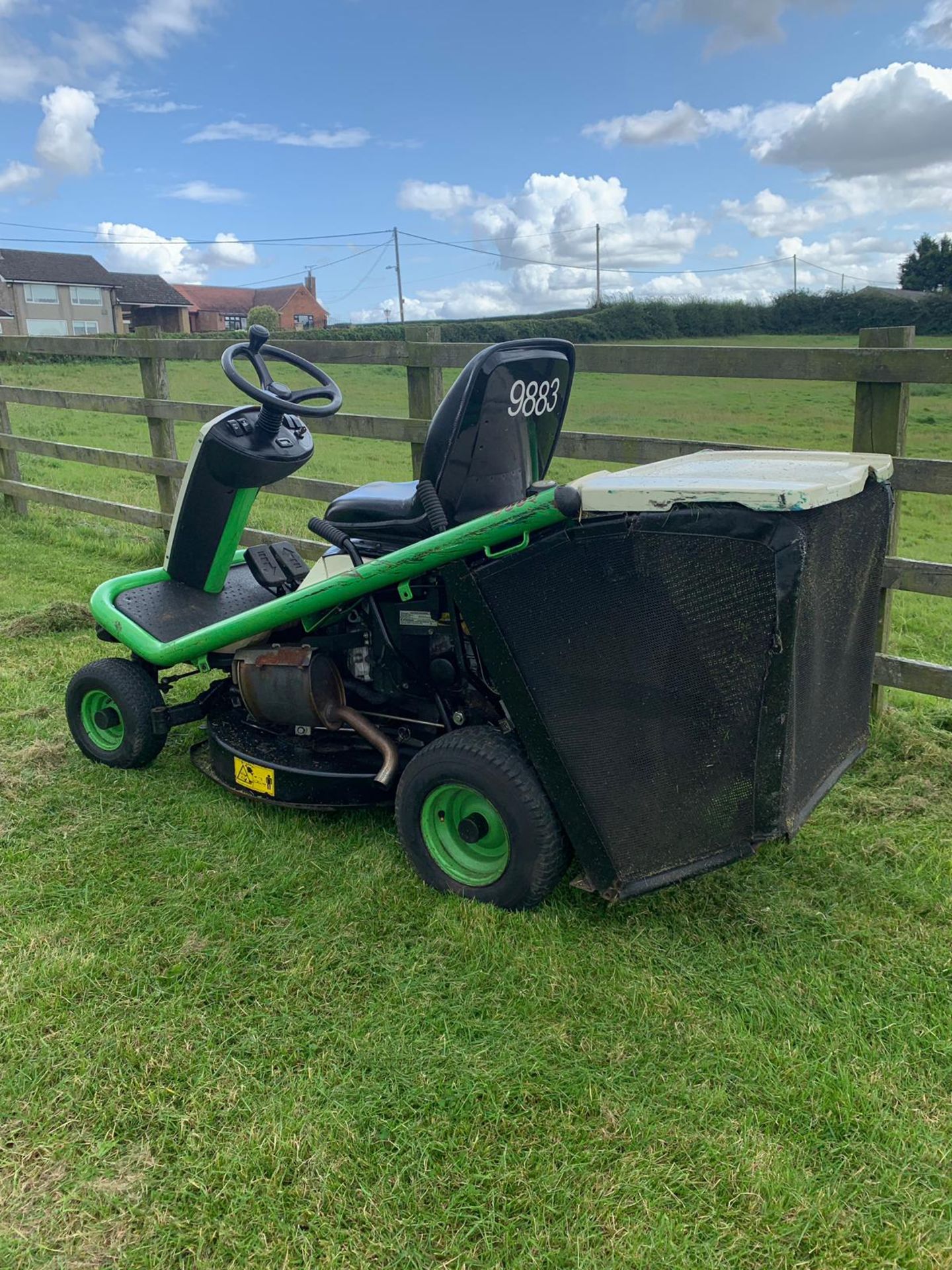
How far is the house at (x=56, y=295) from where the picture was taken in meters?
56.7

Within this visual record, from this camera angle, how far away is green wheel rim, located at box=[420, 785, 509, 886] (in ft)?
9.32

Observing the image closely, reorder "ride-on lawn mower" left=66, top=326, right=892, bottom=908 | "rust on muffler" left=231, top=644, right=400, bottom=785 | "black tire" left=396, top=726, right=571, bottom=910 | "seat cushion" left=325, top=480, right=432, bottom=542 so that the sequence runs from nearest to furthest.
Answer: "ride-on lawn mower" left=66, top=326, right=892, bottom=908 < "black tire" left=396, top=726, right=571, bottom=910 < "seat cushion" left=325, top=480, right=432, bottom=542 < "rust on muffler" left=231, top=644, right=400, bottom=785

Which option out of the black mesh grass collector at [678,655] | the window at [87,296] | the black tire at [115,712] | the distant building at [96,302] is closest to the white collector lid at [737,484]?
the black mesh grass collector at [678,655]

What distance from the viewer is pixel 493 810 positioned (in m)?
2.77

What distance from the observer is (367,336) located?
2359cm

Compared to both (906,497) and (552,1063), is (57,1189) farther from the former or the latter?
(906,497)

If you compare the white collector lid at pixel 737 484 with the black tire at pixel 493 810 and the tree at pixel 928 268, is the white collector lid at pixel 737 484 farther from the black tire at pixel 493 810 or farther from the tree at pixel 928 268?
the tree at pixel 928 268

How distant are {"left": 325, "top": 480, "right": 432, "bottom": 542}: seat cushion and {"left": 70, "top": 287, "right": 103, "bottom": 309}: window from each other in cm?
6412

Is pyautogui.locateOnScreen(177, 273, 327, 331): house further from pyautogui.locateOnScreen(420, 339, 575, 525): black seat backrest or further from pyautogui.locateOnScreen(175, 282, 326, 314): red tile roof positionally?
pyautogui.locateOnScreen(420, 339, 575, 525): black seat backrest

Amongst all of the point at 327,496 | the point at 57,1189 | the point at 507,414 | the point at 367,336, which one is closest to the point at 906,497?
the point at 327,496

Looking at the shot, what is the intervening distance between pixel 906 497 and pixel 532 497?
10.0 metres

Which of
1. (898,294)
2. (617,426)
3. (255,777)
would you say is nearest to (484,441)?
(255,777)

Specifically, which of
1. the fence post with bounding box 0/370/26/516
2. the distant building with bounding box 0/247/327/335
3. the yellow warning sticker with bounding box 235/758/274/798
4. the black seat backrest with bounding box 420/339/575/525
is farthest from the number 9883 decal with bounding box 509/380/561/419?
the distant building with bounding box 0/247/327/335

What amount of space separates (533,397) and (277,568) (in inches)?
47.6
